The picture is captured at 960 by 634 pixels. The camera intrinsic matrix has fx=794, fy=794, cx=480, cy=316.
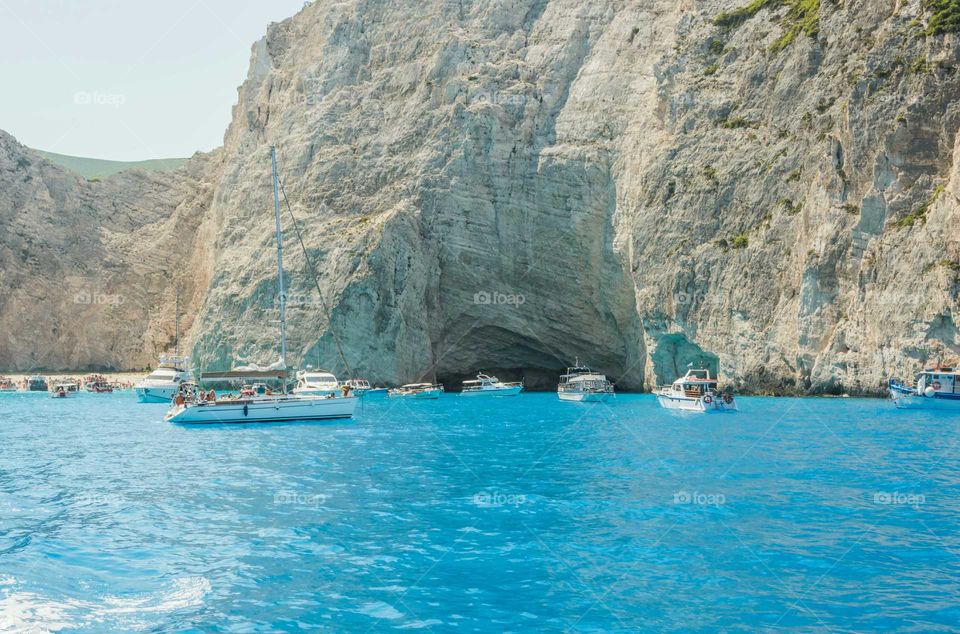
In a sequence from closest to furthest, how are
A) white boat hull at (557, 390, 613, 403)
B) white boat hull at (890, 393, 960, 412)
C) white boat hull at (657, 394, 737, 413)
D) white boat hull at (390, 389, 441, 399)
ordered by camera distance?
white boat hull at (657, 394, 737, 413)
white boat hull at (890, 393, 960, 412)
white boat hull at (557, 390, 613, 403)
white boat hull at (390, 389, 441, 399)

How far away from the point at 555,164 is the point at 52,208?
244 ft

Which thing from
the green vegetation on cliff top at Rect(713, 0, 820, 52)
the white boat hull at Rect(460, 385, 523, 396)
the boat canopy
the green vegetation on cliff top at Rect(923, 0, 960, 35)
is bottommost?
the white boat hull at Rect(460, 385, 523, 396)

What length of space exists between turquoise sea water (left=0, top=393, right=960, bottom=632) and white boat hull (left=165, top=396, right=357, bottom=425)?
9.72m

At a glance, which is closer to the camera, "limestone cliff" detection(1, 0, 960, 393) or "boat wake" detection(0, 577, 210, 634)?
"boat wake" detection(0, 577, 210, 634)

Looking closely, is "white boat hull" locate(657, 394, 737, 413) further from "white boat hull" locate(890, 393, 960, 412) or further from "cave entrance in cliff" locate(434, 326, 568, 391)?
"cave entrance in cliff" locate(434, 326, 568, 391)


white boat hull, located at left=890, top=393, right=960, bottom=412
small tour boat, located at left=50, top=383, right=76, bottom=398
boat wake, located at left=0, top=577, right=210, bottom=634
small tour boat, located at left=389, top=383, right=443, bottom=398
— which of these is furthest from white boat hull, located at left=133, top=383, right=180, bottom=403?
boat wake, located at left=0, top=577, right=210, bottom=634

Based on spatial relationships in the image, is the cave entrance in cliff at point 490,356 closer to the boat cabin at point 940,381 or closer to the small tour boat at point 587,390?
the small tour boat at point 587,390

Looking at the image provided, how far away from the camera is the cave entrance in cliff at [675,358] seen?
219 feet

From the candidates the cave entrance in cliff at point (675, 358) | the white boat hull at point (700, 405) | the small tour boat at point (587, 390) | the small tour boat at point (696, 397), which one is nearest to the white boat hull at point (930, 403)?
the small tour boat at point (696, 397)

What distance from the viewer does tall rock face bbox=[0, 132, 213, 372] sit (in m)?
103

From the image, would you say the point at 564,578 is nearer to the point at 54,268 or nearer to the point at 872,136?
the point at 872,136

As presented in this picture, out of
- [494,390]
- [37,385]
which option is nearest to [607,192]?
[494,390]

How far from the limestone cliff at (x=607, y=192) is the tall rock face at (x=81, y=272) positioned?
Answer: 16316mm

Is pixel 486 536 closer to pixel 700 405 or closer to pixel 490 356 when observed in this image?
pixel 700 405
